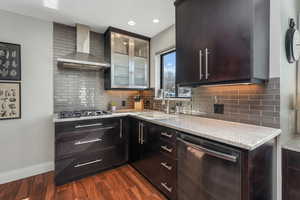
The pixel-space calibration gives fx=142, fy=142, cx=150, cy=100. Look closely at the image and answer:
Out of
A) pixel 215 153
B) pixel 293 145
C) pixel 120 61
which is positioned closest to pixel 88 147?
pixel 120 61

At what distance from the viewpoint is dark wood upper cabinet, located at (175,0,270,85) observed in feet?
4.00

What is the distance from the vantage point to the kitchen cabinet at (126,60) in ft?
8.95

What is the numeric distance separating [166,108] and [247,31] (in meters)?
1.78

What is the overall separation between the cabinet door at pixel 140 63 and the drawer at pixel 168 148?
5.18 ft

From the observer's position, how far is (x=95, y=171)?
224 cm

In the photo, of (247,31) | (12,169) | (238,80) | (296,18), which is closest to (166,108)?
(238,80)

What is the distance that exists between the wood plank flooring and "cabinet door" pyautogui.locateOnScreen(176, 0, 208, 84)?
60.0 inches

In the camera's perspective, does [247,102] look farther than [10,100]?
No

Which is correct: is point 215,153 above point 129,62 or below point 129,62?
below

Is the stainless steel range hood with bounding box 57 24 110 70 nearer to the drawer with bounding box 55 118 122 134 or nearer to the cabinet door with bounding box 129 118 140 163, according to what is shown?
the drawer with bounding box 55 118 122 134

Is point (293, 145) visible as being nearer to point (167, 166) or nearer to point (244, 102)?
point (244, 102)

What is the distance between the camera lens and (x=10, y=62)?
2.09m

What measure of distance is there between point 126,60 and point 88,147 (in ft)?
5.75

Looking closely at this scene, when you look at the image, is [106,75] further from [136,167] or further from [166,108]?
[136,167]
